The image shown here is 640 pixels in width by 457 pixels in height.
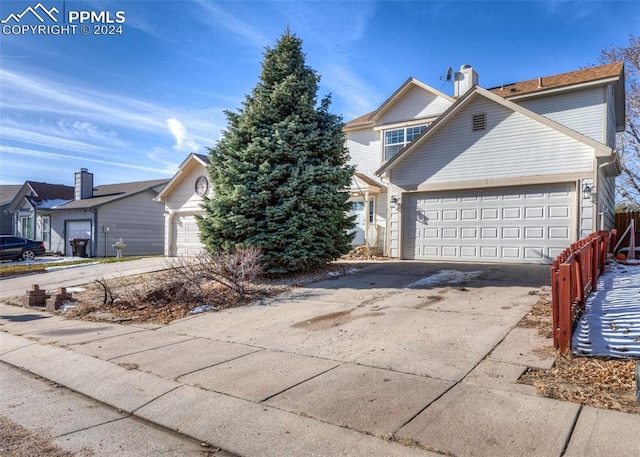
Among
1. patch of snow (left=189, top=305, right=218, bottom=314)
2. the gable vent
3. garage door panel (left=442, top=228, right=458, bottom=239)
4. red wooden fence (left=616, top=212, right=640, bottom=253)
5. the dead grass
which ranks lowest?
the dead grass

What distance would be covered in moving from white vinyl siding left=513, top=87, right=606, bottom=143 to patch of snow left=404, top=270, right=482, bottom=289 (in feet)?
26.1

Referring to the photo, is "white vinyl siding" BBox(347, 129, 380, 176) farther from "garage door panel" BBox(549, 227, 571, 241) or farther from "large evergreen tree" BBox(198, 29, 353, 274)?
"garage door panel" BBox(549, 227, 571, 241)

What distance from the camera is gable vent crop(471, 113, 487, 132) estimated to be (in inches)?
497

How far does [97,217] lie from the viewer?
24.9 meters

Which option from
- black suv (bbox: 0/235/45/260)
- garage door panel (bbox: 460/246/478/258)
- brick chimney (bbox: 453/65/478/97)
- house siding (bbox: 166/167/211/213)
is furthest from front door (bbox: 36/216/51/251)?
garage door panel (bbox: 460/246/478/258)

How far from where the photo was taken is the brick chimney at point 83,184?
90.7 feet

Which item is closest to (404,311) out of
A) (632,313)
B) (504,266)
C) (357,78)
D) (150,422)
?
(632,313)

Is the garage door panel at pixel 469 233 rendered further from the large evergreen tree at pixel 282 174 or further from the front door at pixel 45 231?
the front door at pixel 45 231

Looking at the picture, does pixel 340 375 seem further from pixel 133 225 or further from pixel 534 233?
pixel 133 225

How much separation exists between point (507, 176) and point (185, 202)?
48.1ft

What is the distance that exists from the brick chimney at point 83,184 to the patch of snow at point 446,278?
84.3ft

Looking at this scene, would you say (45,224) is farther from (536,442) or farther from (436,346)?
(536,442)

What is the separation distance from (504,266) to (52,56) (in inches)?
514

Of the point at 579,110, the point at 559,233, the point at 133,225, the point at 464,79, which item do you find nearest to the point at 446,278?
the point at 559,233
